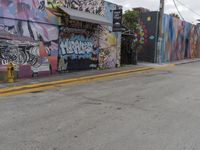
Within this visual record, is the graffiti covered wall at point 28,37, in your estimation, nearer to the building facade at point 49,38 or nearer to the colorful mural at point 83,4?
the building facade at point 49,38

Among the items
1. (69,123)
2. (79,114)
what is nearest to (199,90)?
(79,114)

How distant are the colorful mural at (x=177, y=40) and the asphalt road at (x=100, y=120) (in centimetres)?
1870

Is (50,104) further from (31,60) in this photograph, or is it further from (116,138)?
(31,60)

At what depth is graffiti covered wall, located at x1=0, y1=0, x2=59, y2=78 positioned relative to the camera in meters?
12.2

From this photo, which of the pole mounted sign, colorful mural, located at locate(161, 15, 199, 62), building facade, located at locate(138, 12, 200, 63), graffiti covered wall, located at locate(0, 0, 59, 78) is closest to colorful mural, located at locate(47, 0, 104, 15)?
graffiti covered wall, located at locate(0, 0, 59, 78)

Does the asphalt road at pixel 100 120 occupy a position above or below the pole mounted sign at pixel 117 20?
below

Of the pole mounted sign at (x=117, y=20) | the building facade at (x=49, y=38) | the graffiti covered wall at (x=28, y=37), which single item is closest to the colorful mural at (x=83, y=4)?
the building facade at (x=49, y=38)

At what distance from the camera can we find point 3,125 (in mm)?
6258

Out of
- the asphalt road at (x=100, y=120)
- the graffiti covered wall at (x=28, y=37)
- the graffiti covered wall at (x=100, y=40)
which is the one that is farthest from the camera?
the graffiti covered wall at (x=100, y=40)

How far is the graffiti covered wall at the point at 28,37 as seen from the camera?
12.2 m

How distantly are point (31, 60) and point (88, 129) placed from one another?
816 cm

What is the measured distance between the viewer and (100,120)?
270 inches

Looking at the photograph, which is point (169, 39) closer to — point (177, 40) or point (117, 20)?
point (177, 40)

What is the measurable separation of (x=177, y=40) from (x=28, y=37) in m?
22.4
